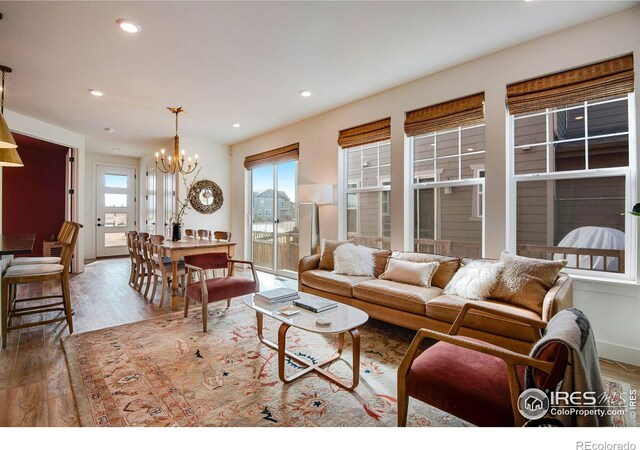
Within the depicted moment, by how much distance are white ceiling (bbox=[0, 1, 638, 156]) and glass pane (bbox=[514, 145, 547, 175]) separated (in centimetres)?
98

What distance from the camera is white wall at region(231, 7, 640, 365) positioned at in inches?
95.3

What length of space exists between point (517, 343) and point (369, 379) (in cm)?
104

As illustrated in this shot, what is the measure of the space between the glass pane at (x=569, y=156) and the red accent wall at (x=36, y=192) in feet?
27.1

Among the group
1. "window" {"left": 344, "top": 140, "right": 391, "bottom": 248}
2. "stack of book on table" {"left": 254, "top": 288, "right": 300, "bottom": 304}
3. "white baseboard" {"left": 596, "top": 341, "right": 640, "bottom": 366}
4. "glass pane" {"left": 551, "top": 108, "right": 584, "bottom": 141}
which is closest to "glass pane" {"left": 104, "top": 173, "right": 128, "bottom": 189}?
"window" {"left": 344, "top": 140, "right": 391, "bottom": 248}

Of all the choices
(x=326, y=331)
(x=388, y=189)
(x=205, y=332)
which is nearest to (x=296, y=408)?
(x=326, y=331)

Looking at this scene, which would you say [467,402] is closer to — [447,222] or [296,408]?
[296,408]

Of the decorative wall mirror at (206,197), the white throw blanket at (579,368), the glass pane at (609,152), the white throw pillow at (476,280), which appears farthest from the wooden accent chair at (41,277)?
the glass pane at (609,152)

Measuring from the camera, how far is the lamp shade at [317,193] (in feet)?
14.3

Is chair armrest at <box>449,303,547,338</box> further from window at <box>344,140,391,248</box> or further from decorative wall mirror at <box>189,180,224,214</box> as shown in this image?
decorative wall mirror at <box>189,180,224,214</box>

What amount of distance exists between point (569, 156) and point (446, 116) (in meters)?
1.19

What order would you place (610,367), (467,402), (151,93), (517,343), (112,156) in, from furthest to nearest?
(112,156), (151,93), (610,367), (517,343), (467,402)

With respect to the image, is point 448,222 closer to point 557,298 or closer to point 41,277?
point 557,298

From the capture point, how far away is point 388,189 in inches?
158

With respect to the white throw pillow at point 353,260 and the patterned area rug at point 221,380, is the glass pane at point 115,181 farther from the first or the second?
the white throw pillow at point 353,260
